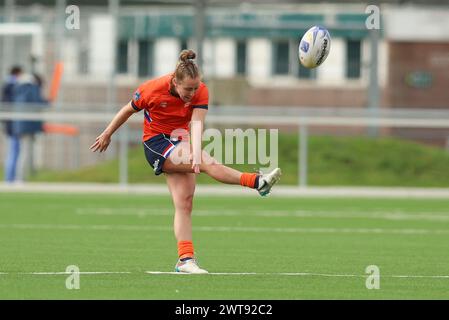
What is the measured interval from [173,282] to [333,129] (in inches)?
722

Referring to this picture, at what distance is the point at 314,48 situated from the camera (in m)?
12.5

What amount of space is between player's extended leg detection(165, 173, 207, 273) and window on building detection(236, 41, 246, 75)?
25001mm

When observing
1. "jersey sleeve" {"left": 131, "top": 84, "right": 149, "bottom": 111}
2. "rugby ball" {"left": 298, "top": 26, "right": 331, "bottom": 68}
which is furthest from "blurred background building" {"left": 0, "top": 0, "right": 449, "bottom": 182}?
"jersey sleeve" {"left": 131, "top": 84, "right": 149, "bottom": 111}

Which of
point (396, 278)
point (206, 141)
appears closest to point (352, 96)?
point (206, 141)

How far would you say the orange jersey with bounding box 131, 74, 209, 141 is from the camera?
37.2 feet

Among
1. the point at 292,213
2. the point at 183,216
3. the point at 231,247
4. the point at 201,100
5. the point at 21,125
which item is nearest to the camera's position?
the point at 201,100

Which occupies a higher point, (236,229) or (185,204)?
(185,204)

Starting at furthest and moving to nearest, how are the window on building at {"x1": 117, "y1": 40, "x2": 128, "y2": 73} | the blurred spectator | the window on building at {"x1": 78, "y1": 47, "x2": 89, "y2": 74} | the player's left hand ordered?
1. the window on building at {"x1": 117, "y1": 40, "x2": 128, "y2": 73}
2. the window on building at {"x1": 78, "y1": 47, "x2": 89, "y2": 74}
3. the blurred spectator
4. the player's left hand

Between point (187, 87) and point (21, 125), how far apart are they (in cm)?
1617

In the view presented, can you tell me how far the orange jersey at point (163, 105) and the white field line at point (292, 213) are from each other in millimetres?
8476

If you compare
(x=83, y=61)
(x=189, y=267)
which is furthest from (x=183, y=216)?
(x=83, y=61)

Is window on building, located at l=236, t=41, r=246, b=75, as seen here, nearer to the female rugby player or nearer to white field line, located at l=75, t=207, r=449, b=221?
white field line, located at l=75, t=207, r=449, b=221

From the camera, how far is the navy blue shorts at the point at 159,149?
1158 cm

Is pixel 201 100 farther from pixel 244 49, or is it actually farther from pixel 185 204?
pixel 244 49
